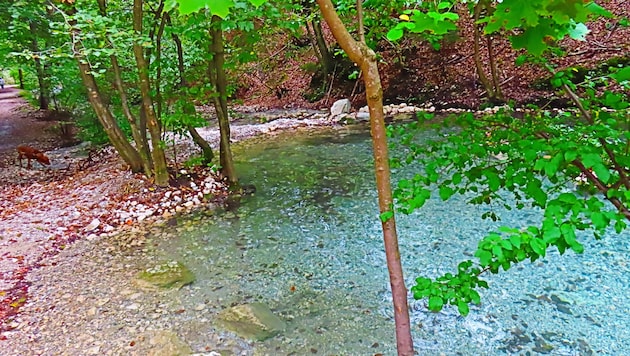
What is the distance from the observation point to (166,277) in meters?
3.38

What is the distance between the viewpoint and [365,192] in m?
5.18

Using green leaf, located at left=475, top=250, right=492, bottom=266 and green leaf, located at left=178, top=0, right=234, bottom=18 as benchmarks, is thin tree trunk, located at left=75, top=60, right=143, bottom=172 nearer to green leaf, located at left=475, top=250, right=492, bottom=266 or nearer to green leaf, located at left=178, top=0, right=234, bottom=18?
green leaf, located at left=178, top=0, right=234, bottom=18

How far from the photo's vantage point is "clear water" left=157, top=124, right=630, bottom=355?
2.50 metres

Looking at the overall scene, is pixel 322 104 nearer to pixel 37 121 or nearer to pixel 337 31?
pixel 37 121

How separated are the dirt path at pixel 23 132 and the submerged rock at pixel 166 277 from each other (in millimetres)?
5862

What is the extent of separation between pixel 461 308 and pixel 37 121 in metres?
12.9

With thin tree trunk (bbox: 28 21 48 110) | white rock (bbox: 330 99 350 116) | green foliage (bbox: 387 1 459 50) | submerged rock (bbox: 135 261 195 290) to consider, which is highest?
thin tree trunk (bbox: 28 21 48 110)

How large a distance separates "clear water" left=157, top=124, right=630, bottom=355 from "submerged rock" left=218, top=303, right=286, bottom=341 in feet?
0.20

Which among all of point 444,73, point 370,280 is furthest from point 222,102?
point 444,73

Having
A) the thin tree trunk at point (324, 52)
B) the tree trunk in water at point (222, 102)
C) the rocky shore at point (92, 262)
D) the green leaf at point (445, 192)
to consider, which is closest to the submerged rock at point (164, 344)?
the rocky shore at point (92, 262)

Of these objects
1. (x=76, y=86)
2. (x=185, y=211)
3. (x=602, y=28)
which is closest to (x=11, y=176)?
(x=76, y=86)

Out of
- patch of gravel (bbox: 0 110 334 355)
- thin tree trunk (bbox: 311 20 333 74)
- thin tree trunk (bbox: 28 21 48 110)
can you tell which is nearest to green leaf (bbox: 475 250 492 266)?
patch of gravel (bbox: 0 110 334 355)

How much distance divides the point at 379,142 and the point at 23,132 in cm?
1155

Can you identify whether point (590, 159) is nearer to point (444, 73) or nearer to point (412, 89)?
point (412, 89)
